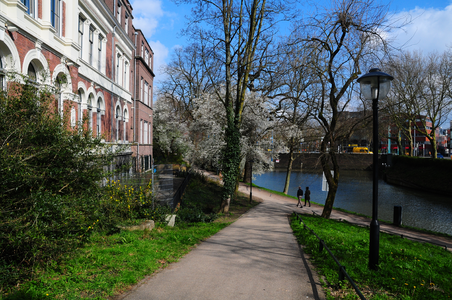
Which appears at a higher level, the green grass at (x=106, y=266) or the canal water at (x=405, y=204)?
the green grass at (x=106, y=266)

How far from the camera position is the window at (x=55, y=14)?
11922 millimetres

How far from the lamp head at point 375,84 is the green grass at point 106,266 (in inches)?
219

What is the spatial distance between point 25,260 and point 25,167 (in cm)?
145

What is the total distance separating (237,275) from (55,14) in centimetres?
1176

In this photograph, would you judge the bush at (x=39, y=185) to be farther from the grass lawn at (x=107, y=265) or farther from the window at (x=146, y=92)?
the window at (x=146, y=92)

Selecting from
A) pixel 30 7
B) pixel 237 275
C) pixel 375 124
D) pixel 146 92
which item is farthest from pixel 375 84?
pixel 146 92

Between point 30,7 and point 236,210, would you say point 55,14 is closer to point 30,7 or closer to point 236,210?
point 30,7

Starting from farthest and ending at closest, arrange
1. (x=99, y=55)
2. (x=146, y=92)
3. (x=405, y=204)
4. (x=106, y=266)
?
1. (x=146, y=92)
2. (x=405, y=204)
3. (x=99, y=55)
4. (x=106, y=266)

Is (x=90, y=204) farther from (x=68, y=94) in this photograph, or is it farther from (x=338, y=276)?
(x=68, y=94)

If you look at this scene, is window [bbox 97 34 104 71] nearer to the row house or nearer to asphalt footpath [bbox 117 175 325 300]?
the row house

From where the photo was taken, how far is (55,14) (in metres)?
12.1

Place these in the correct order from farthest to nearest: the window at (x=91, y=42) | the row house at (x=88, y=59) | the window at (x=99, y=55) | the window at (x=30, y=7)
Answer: the window at (x=99, y=55), the window at (x=91, y=42), the window at (x=30, y=7), the row house at (x=88, y=59)

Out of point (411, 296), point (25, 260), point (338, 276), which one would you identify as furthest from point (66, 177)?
Result: point (411, 296)

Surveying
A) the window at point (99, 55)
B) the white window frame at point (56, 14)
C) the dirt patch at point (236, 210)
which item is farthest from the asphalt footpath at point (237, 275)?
the window at point (99, 55)
